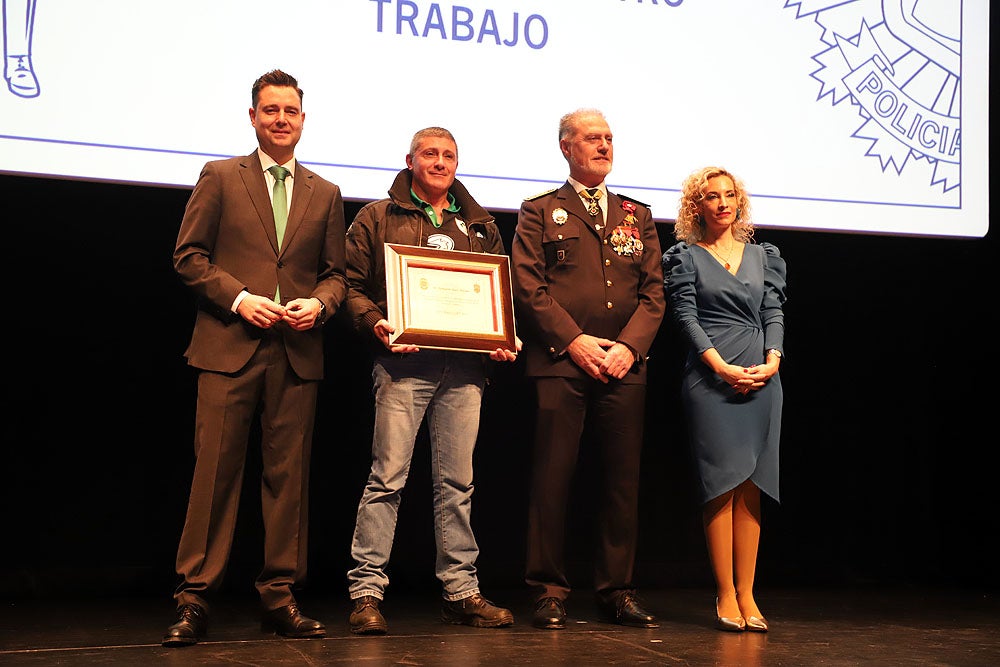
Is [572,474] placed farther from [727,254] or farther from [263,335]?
[263,335]

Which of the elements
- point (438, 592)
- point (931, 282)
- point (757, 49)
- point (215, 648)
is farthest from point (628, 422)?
point (931, 282)

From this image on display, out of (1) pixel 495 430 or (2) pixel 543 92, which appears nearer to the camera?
(2) pixel 543 92

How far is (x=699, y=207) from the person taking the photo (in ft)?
11.7

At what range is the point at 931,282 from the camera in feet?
15.4

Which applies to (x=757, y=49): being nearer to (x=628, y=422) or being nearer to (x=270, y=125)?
(x=628, y=422)

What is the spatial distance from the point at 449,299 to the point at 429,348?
0.51 ft

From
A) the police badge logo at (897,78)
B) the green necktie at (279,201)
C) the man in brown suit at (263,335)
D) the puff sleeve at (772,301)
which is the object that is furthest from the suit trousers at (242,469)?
the police badge logo at (897,78)

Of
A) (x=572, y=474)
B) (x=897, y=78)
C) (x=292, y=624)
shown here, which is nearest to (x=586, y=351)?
(x=572, y=474)

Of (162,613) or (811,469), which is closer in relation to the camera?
(162,613)

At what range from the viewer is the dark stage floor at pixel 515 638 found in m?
2.77

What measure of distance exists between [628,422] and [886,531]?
190cm

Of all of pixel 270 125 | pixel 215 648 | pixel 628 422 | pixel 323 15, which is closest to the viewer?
pixel 215 648

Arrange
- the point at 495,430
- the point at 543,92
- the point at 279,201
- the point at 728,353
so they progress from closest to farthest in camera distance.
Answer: the point at 279,201
the point at 728,353
the point at 543,92
the point at 495,430

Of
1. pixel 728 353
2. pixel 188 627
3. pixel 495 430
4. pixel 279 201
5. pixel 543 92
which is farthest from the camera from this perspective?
pixel 495 430
